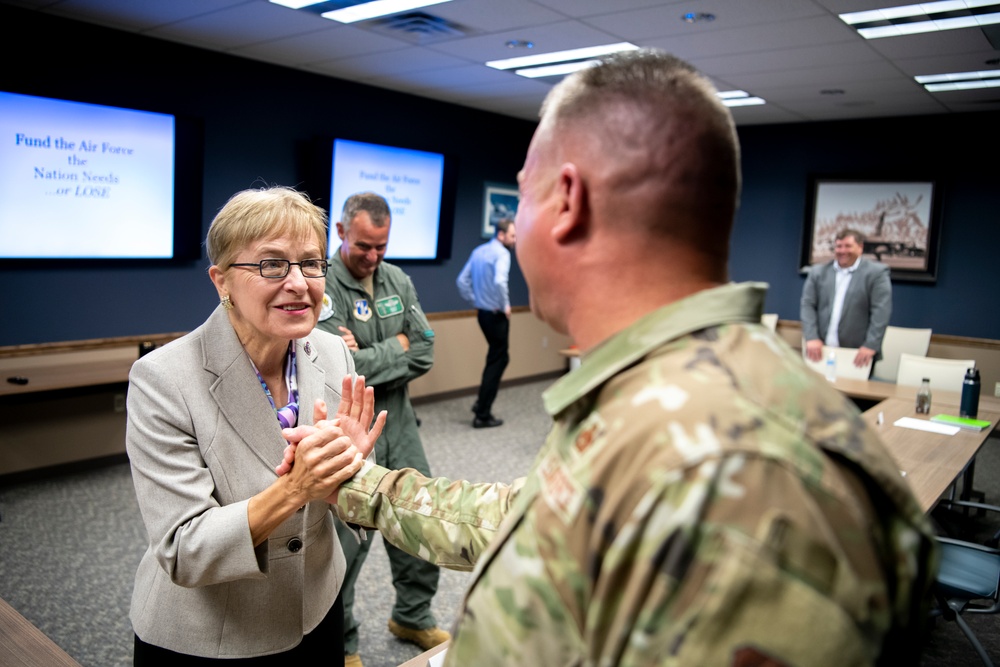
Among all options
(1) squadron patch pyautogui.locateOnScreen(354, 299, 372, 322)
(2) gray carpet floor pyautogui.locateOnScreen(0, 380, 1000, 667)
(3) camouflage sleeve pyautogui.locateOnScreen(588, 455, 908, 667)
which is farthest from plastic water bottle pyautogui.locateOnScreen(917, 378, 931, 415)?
(3) camouflage sleeve pyautogui.locateOnScreen(588, 455, 908, 667)

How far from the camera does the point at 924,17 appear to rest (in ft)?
13.1

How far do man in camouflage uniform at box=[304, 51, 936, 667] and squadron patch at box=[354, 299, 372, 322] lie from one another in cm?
214

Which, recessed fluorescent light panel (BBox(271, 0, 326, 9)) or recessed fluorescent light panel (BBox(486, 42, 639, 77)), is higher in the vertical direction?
recessed fluorescent light panel (BBox(486, 42, 639, 77))

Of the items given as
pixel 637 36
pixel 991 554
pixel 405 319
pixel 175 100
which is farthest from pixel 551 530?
pixel 175 100

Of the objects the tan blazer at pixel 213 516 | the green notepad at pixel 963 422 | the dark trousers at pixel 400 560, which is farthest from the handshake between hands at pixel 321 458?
the green notepad at pixel 963 422

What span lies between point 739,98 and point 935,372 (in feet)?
9.23

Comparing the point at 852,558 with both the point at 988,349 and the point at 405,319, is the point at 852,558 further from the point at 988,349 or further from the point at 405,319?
the point at 988,349

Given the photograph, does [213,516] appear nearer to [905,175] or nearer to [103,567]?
[103,567]

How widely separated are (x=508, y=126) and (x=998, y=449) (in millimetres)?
5594

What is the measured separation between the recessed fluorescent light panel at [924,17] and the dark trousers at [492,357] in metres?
3.58

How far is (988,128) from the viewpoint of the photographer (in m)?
6.88

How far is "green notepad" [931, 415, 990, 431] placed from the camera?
3873mm

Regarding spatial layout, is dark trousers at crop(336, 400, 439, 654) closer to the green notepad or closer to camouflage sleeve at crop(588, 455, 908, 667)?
camouflage sleeve at crop(588, 455, 908, 667)

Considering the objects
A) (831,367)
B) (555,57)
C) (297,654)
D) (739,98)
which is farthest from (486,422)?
(297,654)
